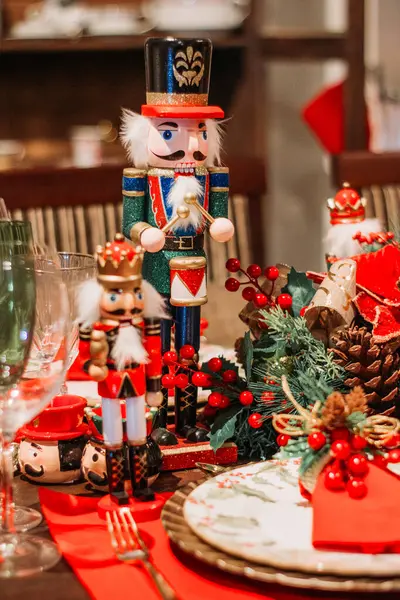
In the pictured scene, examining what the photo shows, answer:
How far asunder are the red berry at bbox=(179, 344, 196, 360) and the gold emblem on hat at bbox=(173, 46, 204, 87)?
253mm

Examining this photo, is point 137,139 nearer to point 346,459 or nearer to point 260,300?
point 260,300

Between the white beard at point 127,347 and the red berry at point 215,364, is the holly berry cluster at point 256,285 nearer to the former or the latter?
the red berry at point 215,364

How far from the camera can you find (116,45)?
2.27 m

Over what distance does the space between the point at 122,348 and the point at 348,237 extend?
15.7 inches

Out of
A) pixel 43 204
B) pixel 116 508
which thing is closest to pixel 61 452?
pixel 116 508

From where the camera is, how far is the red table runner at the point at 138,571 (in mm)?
600

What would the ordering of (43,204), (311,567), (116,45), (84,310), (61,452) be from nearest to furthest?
(311,567)
(84,310)
(61,452)
(43,204)
(116,45)

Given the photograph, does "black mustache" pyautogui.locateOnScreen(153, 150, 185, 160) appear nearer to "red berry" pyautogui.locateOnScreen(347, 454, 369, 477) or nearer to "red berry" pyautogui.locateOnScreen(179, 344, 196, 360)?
"red berry" pyautogui.locateOnScreen(179, 344, 196, 360)

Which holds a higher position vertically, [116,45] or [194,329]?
[116,45]

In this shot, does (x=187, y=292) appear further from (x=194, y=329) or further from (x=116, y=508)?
(x=116, y=508)

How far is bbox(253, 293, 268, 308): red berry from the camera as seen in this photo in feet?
2.97

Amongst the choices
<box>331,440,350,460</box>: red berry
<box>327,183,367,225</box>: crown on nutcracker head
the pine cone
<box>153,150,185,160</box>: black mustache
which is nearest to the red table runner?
<box>331,440,350,460</box>: red berry

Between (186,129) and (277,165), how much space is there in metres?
2.16

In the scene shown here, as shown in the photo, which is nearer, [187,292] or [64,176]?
[187,292]
